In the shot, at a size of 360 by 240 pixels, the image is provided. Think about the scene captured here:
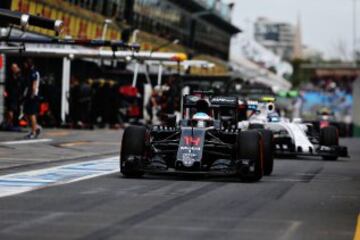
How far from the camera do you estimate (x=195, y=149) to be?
47.2 feet

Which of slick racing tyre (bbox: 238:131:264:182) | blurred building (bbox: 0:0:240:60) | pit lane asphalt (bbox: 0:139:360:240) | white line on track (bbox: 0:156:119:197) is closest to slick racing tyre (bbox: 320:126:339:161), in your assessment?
white line on track (bbox: 0:156:119:197)

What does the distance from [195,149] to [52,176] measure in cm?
225

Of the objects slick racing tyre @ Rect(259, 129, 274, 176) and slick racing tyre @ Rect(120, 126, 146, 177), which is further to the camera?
slick racing tyre @ Rect(259, 129, 274, 176)

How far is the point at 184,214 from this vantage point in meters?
10.4

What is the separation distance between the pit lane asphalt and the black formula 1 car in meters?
0.20

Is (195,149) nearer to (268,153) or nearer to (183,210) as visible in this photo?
(268,153)

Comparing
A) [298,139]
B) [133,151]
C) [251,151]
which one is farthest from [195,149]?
[298,139]

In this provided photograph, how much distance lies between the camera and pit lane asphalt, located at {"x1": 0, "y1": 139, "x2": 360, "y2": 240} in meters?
9.11

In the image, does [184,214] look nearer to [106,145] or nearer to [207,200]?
[207,200]

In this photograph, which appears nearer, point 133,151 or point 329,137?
point 133,151

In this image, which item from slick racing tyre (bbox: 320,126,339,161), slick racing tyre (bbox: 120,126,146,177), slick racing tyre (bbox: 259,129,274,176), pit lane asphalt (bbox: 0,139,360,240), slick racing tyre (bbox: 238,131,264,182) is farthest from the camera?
slick racing tyre (bbox: 320,126,339,161)

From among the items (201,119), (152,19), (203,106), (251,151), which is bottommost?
(251,151)

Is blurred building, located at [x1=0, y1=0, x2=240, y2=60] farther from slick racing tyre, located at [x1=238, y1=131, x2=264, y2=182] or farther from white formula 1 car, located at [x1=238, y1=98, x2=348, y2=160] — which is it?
slick racing tyre, located at [x1=238, y1=131, x2=264, y2=182]

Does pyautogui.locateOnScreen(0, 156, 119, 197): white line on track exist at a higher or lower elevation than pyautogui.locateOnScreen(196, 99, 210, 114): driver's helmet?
lower
